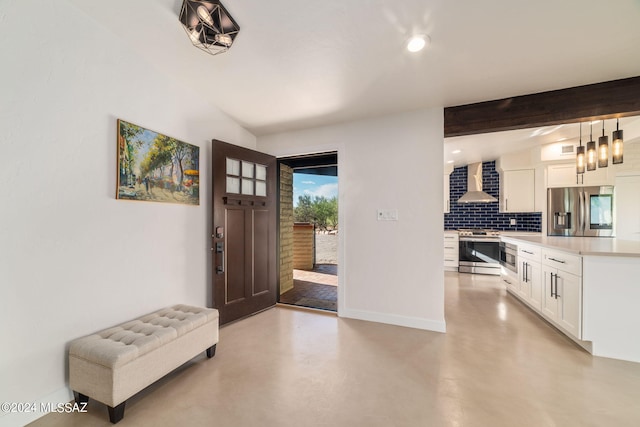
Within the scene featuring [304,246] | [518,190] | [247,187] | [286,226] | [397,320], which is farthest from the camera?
Answer: [304,246]

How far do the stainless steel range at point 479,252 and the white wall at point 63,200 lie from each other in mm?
5325

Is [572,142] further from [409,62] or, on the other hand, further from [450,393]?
[450,393]

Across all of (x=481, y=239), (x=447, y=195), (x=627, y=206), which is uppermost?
(x=447, y=195)

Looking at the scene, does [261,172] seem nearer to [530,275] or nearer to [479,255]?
[530,275]

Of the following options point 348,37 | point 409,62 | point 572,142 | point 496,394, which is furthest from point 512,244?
point 348,37

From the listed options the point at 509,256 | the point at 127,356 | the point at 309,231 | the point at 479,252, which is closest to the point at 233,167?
the point at 127,356

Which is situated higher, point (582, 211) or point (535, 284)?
point (582, 211)

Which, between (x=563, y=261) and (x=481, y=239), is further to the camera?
(x=481, y=239)

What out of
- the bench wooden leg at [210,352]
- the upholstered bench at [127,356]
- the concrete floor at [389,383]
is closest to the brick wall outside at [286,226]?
the concrete floor at [389,383]

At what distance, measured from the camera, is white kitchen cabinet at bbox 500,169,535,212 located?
4.73 meters

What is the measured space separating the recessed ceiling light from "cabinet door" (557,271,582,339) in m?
2.49

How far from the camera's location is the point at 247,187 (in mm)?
3152

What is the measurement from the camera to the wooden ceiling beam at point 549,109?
7.09 ft

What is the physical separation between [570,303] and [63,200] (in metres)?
4.31
